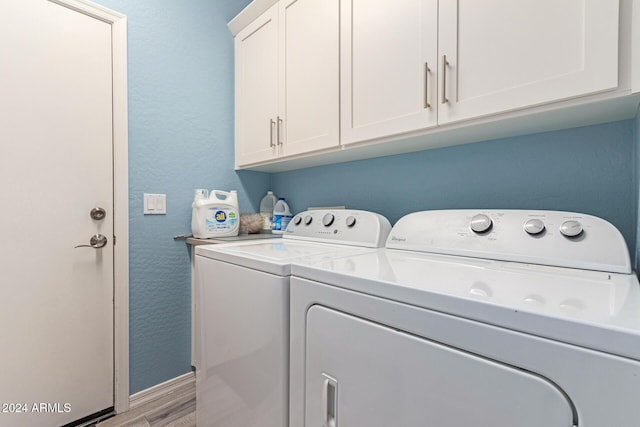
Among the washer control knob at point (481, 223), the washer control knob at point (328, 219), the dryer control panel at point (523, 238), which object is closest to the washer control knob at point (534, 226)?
the dryer control panel at point (523, 238)

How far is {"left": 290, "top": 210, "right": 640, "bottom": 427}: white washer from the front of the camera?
45 cm

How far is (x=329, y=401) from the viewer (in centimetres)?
79

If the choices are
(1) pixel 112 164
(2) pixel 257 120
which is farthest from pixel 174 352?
(2) pixel 257 120

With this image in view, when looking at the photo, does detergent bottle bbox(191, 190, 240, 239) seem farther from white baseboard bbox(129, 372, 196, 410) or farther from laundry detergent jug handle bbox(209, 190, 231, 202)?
white baseboard bbox(129, 372, 196, 410)

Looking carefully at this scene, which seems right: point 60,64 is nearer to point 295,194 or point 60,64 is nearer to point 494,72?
point 295,194

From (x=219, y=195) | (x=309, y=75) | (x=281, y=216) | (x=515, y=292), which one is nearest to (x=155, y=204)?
(x=219, y=195)

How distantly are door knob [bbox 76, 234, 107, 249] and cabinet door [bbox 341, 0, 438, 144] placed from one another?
1428mm

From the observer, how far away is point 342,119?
4.71ft

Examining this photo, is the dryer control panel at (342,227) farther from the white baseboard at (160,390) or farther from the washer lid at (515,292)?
the white baseboard at (160,390)

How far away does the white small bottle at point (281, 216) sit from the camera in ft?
6.69

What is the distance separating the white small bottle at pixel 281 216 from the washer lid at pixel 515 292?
1.11m

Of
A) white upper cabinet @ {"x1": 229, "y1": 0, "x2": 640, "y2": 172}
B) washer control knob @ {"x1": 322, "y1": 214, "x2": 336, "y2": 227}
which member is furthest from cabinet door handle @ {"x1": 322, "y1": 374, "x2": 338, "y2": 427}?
white upper cabinet @ {"x1": 229, "y1": 0, "x2": 640, "y2": 172}

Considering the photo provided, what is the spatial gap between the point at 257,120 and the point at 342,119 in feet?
2.40

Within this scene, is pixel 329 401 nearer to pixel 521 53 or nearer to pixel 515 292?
pixel 515 292
